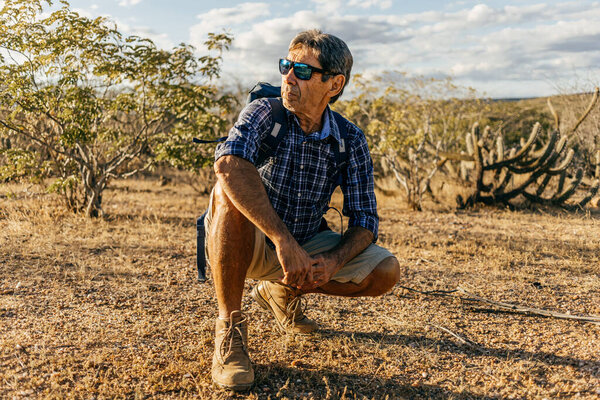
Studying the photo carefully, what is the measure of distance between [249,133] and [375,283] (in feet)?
3.30

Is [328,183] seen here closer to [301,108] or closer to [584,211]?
[301,108]

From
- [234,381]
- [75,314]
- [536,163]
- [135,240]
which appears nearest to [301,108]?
[234,381]

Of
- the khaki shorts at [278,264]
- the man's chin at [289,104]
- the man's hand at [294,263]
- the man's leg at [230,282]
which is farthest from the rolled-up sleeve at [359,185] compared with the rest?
the man's leg at [230,282]

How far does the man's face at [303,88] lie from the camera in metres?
2.50

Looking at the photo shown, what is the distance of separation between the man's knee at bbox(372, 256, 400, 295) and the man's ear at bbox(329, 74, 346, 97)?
917 millimetres

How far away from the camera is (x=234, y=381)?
2.24 metres

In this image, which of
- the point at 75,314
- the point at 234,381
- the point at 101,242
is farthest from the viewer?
the point at 101,242

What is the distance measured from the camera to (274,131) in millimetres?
2488

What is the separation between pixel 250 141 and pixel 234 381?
1.10 meters

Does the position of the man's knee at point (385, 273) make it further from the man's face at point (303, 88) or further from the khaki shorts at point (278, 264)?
the man's face at point (303, 88)

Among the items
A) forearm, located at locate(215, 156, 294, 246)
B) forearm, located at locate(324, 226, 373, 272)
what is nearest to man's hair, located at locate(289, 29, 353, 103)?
forearm, located at locate(215, 156, 294, 246)

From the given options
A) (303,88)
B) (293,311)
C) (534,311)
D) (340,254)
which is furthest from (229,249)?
(534,311)

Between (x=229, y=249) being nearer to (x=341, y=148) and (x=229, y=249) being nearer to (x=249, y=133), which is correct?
(x=249, y=133)

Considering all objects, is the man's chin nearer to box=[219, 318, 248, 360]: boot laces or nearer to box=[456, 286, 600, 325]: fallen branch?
box=[219, 318, 248, 360]: boot laces
